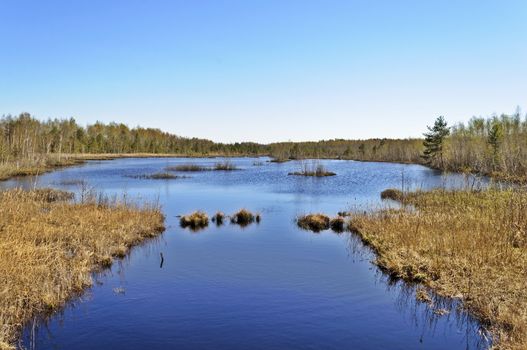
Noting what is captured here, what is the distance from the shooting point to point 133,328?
9.86 m

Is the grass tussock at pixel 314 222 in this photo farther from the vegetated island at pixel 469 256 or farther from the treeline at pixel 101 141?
the treeline at pixel 101 141

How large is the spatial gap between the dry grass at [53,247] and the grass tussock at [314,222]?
24.6 ft

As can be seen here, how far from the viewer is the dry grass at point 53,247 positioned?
1056cm

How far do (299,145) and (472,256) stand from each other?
126 meters

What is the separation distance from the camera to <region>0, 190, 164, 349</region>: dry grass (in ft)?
34.7

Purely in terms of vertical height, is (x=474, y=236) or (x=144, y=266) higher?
(x=474, y=236)

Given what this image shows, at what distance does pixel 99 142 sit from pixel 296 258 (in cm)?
12904

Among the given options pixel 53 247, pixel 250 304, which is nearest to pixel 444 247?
pixel 250 304

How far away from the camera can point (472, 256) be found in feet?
44.3

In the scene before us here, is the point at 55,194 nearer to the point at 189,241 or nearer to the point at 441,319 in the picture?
the point at 189,241

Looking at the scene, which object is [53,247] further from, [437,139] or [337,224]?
[437,139]

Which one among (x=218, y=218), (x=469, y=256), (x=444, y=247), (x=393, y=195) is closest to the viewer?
(x=469, y=256)

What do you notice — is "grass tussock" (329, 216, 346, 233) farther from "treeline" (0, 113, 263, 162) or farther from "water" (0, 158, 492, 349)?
"treeline" (0, 113, 263, 162)

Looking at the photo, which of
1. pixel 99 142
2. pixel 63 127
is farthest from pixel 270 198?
pixel 99 142
